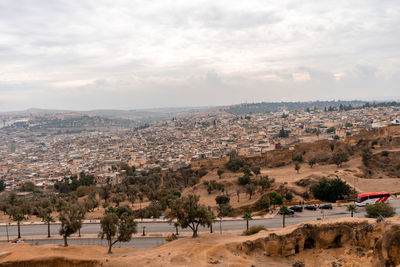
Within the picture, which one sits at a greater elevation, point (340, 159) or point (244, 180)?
point (340, 159)

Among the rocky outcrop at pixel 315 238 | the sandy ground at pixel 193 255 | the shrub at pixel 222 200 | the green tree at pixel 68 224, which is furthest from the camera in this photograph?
the shrub at pixel 222 200

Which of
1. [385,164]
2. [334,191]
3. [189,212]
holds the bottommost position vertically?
[334,191]

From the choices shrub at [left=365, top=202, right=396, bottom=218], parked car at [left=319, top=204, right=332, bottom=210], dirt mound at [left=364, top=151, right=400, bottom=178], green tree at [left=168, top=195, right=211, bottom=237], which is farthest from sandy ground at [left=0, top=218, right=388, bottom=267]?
dirt mound at [left=364, top=151, right=400, bottom=178]

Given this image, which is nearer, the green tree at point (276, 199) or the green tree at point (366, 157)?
the green tree at point (276, 199)

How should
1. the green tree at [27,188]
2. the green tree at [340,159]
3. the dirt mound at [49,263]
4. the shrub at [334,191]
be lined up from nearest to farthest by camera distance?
the dirt mound at [49,263]
the shrub at [334,191]
the green tree at [340,159]
the green tree at [27,188]

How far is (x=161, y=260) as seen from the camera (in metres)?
18.1

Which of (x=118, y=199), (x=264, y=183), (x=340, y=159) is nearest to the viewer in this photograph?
(x=264, y=183)

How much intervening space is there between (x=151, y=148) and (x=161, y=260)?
89.9 m

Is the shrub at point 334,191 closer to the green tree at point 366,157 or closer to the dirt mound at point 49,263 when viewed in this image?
the green tree at point 366,157

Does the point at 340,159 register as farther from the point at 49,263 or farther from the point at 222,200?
the point at 49,263

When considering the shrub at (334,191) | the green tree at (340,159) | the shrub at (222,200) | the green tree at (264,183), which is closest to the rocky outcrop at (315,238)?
the shrub at (334,191)

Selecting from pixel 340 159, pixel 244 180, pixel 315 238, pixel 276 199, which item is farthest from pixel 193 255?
pixel 340 159

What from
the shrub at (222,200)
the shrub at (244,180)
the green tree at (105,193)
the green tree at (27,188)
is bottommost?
the green tree at (27,188)

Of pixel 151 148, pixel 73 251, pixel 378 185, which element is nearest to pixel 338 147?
pixel 378 185
